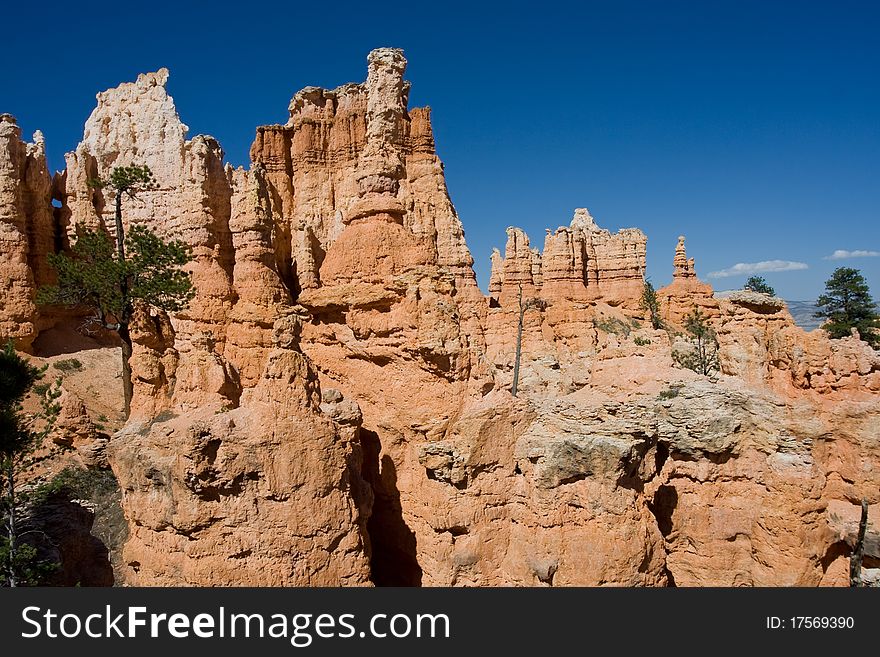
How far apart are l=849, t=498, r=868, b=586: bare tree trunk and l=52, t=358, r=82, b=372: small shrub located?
26.2m

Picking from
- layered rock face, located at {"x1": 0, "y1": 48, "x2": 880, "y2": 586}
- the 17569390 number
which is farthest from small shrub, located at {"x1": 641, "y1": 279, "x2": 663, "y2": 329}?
the 17569390 number

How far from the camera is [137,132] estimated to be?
26.7 m

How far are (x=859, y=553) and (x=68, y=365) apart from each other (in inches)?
1041

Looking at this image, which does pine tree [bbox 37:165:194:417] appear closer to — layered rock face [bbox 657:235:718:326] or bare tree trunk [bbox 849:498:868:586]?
bare tree trunk [bbox 849:498:868:586]

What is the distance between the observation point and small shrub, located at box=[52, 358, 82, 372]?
2206 centimetres

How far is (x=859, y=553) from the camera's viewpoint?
7621 millimetres

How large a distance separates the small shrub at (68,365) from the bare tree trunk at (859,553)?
85.9ft

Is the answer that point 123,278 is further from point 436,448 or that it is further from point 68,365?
point 68,365

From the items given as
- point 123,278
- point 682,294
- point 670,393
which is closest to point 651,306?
point 682,294

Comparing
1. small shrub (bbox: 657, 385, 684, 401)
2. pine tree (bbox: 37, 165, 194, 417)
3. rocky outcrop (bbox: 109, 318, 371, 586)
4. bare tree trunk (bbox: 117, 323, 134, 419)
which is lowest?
rocky outcrop (bbox: 109, 318, 371, 586)

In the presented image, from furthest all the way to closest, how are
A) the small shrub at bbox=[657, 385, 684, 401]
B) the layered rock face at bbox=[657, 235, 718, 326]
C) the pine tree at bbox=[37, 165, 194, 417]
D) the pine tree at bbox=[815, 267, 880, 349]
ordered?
1. the layered rock face at bbox=[657, 235, 718, 326]
2. the pine tree at bbox=[815, 267, 880, 349]
3. the pine tree at bbox=[37, 165, 194, 417]
4. the small shrub at bbox=[657, 385, 684, 401]

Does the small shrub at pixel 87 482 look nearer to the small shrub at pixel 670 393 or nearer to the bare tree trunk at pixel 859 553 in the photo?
the small shrub at pixel 670 393

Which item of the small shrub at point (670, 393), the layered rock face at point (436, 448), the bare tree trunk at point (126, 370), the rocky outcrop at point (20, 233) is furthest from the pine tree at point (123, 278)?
the small shrub at point (670, 393)

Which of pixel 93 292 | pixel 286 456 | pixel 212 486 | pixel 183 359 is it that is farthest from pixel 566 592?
pixel 93 292
